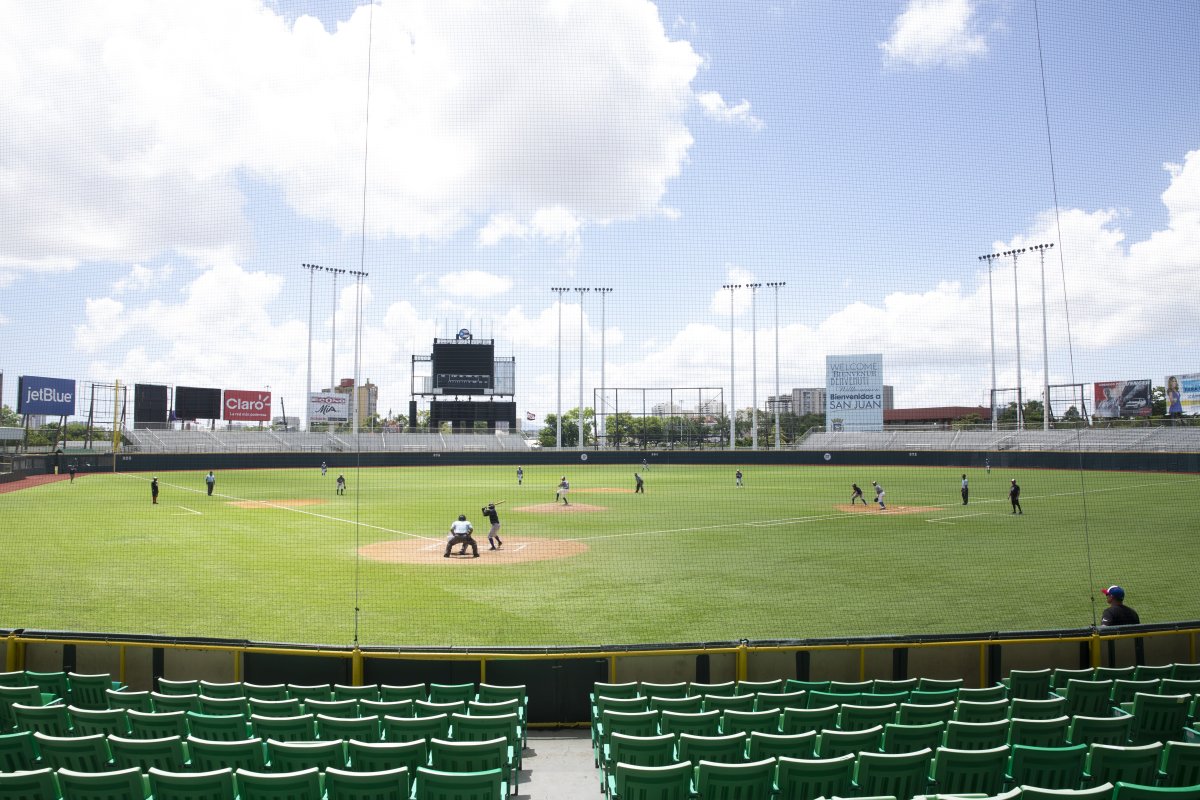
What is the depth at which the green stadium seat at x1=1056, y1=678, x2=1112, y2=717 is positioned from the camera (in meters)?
6.34

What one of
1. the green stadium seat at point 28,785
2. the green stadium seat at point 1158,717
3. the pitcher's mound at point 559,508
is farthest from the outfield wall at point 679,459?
the green stadium seat at point 28,785

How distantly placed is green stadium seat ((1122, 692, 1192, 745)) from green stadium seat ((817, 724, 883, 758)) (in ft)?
7.70

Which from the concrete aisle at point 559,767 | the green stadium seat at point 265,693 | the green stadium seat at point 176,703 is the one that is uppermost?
the green stadium seat at point 176,703

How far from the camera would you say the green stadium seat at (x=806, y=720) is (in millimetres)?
5594

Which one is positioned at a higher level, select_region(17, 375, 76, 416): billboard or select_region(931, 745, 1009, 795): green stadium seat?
select_region(17, 375, 76, 416): billboard

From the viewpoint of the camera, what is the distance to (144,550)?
62.1 ft

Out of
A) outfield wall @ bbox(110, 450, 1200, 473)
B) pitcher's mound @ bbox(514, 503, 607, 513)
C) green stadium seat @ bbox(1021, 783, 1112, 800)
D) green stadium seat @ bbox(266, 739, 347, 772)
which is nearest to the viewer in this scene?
green stadium seat @ bbox(1021, 783, 1112, 800)

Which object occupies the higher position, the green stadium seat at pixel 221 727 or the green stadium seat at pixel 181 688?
the green stadium seat at pixel 221 727

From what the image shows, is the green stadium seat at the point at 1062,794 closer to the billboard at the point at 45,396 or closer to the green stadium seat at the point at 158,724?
the green stadium seat at the point at 158,724

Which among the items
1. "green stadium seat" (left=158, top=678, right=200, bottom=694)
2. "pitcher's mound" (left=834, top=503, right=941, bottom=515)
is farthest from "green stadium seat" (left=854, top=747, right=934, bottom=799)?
"pitcher's mound" (left=834, top=503, right=941, bottom=515)

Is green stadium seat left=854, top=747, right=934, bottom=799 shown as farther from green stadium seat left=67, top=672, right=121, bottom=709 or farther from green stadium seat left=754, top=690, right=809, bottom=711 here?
green stadium seat left=67, top=672, right=121, bottom=709

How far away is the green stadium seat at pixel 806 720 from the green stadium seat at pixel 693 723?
1.80 feet

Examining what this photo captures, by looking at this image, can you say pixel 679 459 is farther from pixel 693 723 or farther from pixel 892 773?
pixel 892 773

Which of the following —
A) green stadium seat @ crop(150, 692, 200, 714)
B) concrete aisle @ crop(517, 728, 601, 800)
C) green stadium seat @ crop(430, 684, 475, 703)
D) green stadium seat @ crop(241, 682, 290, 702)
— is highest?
green stadium seat @ crop(150, 692, 200, 714)
